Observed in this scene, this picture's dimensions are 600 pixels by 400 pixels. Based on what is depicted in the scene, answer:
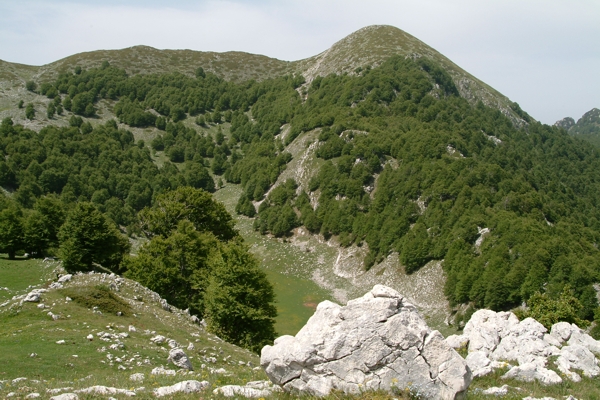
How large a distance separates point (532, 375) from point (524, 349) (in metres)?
4.26

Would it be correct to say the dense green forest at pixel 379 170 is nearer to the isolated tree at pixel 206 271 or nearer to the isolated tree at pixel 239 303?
the isolated tree at pixel 206 271

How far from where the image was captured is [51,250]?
66938 mm

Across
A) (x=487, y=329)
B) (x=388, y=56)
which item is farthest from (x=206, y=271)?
(x=388, y=56)

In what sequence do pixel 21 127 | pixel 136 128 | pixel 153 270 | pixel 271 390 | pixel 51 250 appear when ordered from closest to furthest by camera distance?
pixel 271 390, pixel 153 270, pixel 51 250, pixel 21 127, pixel 136 128

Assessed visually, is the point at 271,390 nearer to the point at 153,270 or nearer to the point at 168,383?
the point at 168,383

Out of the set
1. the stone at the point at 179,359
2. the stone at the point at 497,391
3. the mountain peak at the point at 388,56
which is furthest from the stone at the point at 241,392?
the mountain peak at the point at 388,56

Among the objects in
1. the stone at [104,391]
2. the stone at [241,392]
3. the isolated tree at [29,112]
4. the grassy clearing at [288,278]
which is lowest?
the grassy clearing at [288,278]

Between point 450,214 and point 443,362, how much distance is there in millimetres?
78786

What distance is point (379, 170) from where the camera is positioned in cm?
11438

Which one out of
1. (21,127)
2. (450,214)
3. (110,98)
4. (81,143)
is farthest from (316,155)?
(110,98)

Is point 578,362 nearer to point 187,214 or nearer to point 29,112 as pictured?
point 187,214

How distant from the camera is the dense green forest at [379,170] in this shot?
75938 mm

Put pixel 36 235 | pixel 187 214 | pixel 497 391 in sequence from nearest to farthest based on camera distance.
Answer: pixel 497 391
pixel 187 214
pixel 36 235

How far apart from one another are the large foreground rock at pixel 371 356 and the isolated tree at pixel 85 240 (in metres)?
47.6
